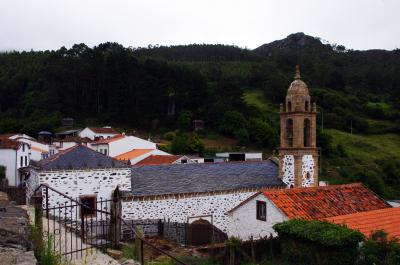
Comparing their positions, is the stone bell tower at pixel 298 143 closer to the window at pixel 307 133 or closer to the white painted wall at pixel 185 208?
the window at pixel 307 133

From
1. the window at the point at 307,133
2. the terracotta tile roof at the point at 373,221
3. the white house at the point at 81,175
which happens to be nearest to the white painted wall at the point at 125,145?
the window at the point at 307,133

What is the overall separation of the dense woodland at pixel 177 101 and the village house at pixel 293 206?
2212cm

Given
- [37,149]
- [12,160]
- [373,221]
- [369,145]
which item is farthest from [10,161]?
[369,145]

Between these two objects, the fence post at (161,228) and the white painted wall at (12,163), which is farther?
the white painted wall at (12,163)

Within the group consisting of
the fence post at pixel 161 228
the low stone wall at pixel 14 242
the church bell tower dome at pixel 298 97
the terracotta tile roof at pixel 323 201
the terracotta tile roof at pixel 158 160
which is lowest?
the fence post at pixel 161 228

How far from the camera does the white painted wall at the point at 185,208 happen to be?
17969 millimetres

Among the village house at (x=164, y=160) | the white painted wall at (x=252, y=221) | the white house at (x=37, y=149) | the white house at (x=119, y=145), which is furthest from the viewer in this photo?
the white house at (x=37, y=149)

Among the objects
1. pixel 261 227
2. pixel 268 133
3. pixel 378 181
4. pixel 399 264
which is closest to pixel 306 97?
pixel 261 227

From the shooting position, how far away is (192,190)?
1941 centimetres

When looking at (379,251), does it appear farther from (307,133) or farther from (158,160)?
(158,160)

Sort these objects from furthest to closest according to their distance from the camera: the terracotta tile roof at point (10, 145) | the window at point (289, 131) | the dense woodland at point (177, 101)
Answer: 1. the dense woodland at point (177, 101)
2. the terracotta tile roof at point (10, 145)
3. the window at point (289, 131)

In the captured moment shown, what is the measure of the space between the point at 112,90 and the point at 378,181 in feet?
121

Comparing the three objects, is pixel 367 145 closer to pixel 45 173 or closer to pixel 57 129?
pixel 57 129

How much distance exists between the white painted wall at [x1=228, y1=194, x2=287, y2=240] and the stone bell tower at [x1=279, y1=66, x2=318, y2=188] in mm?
4492
